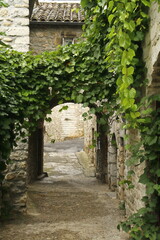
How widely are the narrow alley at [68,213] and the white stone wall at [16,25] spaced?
343cm

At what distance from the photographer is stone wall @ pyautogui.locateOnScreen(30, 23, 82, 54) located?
1080 centimetres

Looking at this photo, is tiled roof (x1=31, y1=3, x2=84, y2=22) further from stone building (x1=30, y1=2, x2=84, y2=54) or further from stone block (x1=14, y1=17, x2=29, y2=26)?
stone block (x1=14, y1=17, x2=29, y2=26)

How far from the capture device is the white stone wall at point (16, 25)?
592 centimetres

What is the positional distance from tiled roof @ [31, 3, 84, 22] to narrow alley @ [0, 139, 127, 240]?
5934mm

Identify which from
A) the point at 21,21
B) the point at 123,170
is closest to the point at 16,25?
the point at 21,21

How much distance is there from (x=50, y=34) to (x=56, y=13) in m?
0.98

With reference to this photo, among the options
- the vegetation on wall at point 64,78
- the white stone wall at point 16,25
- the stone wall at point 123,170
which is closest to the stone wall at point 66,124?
the stone wall at point 123,170

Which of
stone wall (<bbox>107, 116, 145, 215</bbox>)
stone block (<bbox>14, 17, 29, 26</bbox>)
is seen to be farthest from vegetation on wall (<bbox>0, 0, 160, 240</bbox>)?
stone block (<bbox>14, 17, 29, 26</bbox>)

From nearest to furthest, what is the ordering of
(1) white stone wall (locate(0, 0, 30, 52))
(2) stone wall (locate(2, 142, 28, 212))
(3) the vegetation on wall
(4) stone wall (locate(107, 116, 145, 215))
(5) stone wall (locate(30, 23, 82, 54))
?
(4) stone wall (locate(107, 116, 145, 215)) < (3) the vegetation on wall < (2) stone wall (locate(2, 142, 28, 212)) < (1) white stone wall (locate(0, 0, 30, 52)) < (5) stone wall (locate(30, 23, 82, 54))

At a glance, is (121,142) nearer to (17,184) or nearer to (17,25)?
(17,184)

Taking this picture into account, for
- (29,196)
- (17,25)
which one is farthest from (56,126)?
(17,25)

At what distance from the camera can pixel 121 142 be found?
6680 mm

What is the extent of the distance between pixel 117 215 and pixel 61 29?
7.56 meters

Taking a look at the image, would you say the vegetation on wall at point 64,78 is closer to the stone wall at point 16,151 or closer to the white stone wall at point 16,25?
the stone wall at point 16,151
